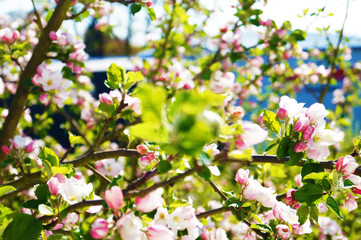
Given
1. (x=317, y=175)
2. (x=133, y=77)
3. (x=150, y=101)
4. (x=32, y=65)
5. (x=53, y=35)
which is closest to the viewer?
(x=150, y=101)

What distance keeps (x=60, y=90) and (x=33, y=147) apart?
354 millimetres

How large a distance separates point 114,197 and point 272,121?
62 centimetres

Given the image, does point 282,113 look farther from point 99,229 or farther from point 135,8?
point 135,8

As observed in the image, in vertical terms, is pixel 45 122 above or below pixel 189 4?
below

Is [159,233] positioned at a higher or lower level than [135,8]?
lower

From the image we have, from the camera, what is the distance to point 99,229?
2.38 feet

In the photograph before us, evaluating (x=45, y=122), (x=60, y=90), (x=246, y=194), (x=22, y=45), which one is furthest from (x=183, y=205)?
(x=45, y=122)

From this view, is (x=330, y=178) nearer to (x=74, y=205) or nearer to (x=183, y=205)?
(x=183, y=205)

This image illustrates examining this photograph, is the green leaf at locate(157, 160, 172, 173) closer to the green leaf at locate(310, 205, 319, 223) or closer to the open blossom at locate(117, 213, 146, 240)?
the open blossom at locate(117, 213, 146, 240)

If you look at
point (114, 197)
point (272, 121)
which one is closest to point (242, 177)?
point (272, 121)

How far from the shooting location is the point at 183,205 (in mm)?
1134

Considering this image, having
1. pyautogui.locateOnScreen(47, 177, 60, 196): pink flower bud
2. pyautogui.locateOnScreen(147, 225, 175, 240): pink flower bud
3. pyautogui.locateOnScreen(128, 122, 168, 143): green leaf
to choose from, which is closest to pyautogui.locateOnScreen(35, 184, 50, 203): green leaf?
pyautogui.locateOnScreen(47, 177, 60, 196): pink flower bud

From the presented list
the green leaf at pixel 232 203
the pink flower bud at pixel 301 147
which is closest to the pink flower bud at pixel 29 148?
the green leaf at pixel 232 203

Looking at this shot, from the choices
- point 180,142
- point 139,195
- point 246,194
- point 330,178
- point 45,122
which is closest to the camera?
point 180,142
